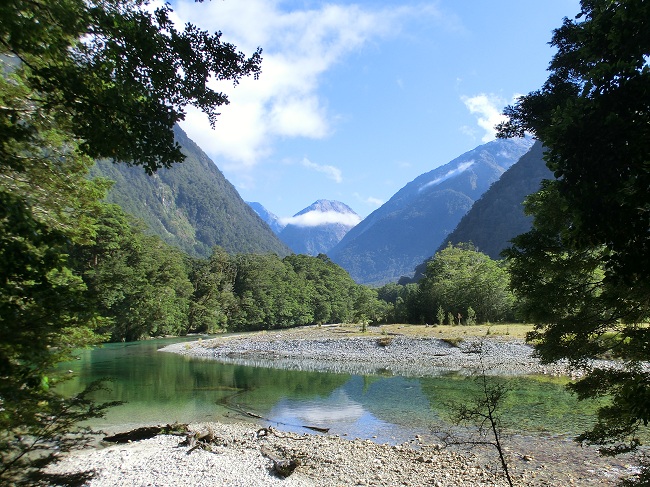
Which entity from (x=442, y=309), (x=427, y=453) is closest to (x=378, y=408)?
(x=427, y=453)

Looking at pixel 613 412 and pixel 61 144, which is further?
pixel 61 144

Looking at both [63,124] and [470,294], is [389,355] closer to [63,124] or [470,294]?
[470,294]

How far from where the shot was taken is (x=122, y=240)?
4600 centimetres

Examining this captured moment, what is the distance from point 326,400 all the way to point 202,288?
54261 mm

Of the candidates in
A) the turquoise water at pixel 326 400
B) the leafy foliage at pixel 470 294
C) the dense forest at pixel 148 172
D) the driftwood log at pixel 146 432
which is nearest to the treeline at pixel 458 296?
the leafy foliage at pixel 470 294

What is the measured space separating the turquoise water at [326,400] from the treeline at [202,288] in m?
14.2

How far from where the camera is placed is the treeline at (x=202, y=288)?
143 ft

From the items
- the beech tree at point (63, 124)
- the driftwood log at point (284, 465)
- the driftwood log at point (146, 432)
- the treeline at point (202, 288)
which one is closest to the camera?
the beech tree at point (63, 124)

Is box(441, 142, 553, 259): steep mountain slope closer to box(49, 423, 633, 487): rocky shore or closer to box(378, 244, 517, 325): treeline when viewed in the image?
box(378, 244, 517, 325): treeline

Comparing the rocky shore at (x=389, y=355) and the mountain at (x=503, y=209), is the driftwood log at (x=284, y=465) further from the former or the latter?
the mountain at (x=503, y=209)

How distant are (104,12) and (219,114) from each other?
5.17 feet

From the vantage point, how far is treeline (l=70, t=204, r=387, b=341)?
A: 43719 mm

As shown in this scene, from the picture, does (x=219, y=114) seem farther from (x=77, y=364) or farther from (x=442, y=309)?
(x=442, y=309)

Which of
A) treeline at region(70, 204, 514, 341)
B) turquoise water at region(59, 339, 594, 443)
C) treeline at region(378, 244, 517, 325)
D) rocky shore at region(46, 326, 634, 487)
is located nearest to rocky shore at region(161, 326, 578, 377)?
turquoise water at region(59, 339, 594, 443)
